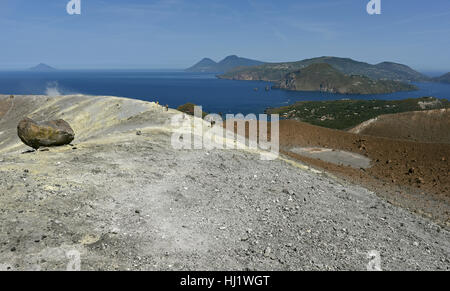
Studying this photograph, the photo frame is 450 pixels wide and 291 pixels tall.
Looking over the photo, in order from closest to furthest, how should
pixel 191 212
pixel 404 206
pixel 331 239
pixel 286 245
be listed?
pixel 286 245
pixel 331 239
pixel 191 212
pixel 404 206

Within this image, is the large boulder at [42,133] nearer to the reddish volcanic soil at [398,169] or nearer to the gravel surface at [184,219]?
the gravel surface at [184,219]

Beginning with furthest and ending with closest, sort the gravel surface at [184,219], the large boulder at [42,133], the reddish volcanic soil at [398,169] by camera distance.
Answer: the reddish volcanic soil at [398,169] < the large boulder at [42,133] < the gravel surface at [184,219]

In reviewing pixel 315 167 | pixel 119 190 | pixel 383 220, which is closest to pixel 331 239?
pixel 383 220

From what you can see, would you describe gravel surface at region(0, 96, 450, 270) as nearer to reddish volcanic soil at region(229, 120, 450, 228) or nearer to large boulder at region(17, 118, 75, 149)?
large boulder at region(17, 118, 75, 149)

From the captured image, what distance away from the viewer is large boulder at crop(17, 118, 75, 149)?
17.3 metres

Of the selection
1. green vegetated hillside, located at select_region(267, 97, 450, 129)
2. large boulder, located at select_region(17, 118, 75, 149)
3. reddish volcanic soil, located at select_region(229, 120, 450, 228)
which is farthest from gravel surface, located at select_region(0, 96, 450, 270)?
green vegetated hillside, located at select_region(267, 97, 450, 129)

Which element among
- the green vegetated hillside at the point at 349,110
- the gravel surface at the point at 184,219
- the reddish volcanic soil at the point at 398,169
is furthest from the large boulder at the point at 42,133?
the green vegetated hillside at the point at 349,110

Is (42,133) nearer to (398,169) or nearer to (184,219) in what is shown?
(184,219)

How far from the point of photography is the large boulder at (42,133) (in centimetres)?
1727

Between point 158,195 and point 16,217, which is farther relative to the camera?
point 158,195

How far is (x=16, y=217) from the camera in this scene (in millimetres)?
9867

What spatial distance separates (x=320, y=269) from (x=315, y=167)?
16393 millimetres

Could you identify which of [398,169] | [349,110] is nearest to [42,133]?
[398,169]
